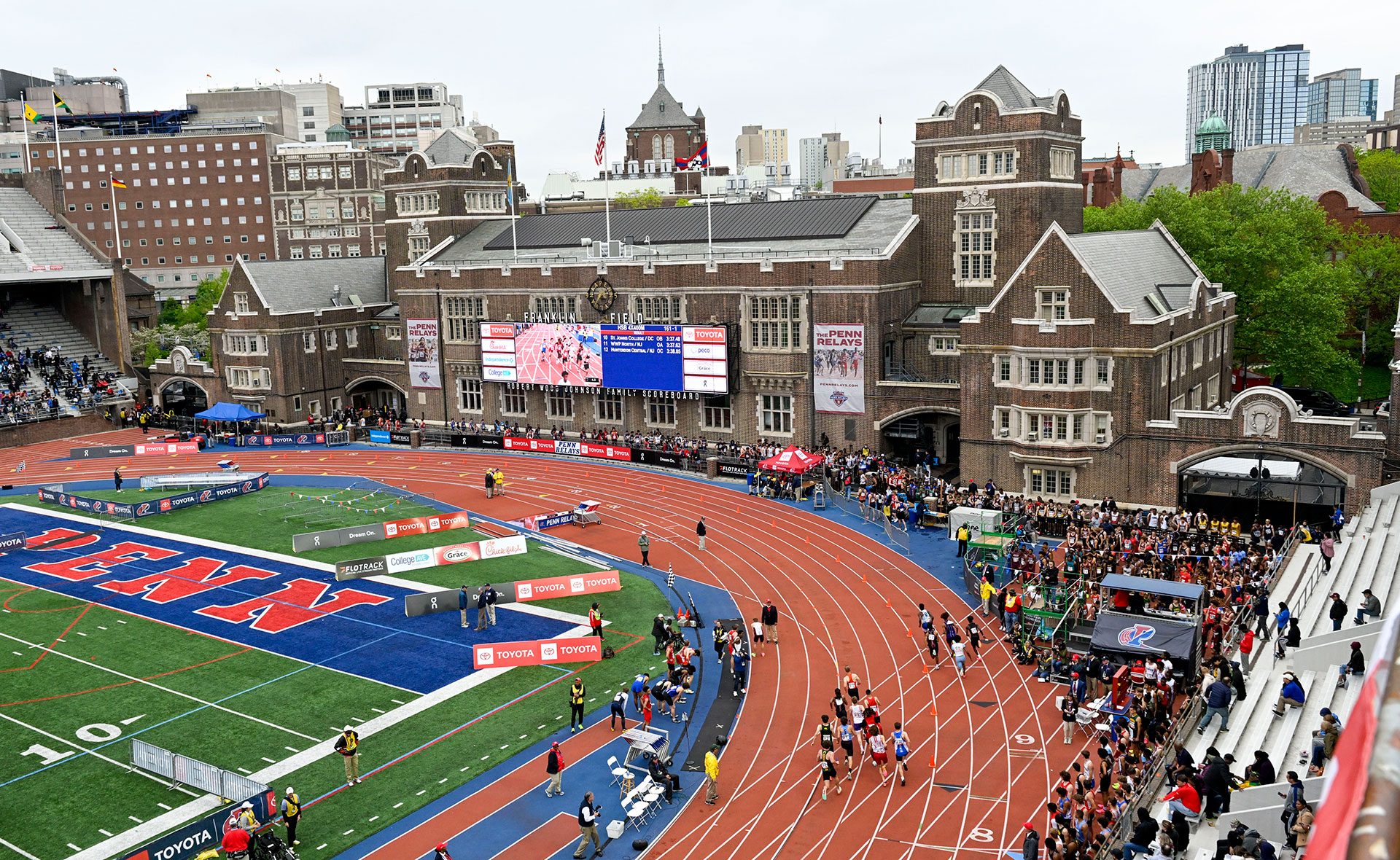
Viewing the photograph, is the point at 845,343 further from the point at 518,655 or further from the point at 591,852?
the point at 591,852

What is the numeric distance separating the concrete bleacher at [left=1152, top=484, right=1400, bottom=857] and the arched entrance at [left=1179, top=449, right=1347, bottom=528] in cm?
408

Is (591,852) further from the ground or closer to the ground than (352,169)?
closer to the ground

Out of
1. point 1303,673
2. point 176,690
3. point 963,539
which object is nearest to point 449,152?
point 963,539

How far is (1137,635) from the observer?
1205 inches

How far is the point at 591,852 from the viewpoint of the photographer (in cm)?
2464

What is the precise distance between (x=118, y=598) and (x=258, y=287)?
41393 mm

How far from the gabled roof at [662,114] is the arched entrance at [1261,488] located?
4859 inches

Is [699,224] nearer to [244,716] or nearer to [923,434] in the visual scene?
[923,434]

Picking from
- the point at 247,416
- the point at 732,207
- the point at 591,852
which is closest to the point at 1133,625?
the point at 591,852

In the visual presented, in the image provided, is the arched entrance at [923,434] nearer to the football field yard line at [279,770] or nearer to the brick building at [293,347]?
the football field yard line at [279,770]

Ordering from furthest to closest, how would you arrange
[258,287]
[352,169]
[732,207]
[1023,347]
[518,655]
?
[352,169]
[258,287]
[732,207]
[1023,347]
[518,655]

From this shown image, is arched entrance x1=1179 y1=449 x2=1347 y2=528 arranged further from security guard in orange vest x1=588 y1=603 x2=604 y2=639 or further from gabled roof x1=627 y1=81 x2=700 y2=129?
gabled roof x1=627 y1=81 x2=700 y2=129

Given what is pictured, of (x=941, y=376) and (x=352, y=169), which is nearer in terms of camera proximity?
(x=941, y=376)

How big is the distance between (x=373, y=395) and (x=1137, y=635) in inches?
2608
